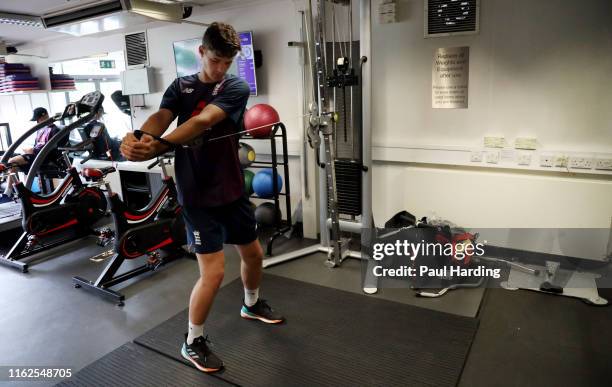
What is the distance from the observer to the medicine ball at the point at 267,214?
13.5ft

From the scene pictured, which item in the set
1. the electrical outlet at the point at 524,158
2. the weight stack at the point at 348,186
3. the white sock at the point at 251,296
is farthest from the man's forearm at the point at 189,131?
the electrical outlet at the point at 524,158

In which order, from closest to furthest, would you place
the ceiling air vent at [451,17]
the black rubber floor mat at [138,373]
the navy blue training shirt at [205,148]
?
the navy blue training shirt at [205,148]
the black rubber floor mat at [138,373]
the ceiling air vent at [451,17]

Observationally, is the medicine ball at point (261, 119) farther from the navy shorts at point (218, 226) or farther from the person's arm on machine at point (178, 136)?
the person's arm on machine at point (178, 136)

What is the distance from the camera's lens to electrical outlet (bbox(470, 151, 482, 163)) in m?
3.39

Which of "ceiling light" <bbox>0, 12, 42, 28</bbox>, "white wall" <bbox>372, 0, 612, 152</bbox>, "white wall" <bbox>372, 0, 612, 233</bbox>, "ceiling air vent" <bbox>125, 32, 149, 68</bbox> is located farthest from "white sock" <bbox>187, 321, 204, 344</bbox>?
"ceiling light" <bbox>0, 12, 42, 28</bbox>

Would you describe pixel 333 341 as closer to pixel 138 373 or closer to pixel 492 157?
pixel 138 373

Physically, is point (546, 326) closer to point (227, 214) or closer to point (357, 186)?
point (357, 186)

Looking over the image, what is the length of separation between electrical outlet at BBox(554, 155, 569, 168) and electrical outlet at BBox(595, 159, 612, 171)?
0.19 m

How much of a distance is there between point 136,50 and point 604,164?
510cm

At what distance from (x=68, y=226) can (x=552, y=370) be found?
4308 millimetres

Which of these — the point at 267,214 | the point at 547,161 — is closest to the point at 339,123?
the point at 267,214

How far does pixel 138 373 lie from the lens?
2.28 meters

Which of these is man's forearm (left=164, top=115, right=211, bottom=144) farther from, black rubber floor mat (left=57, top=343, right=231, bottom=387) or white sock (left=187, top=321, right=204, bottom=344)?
black rubber floor mat (left=57, top=343, right=231, bottom=387)

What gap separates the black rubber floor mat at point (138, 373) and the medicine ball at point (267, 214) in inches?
74.1
